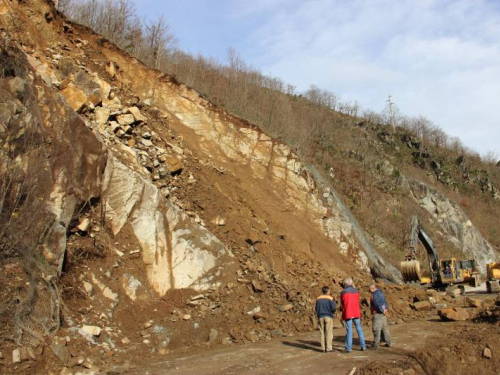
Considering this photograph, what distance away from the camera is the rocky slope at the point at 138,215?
8430mm

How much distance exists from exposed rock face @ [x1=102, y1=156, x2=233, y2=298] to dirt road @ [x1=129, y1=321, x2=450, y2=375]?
2061 mm

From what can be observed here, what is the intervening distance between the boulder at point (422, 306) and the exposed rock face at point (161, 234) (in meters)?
5.93

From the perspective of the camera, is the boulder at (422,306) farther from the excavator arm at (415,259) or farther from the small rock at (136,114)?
the small rock at (136,114)

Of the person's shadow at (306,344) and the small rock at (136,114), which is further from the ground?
the small rock at (136,114)

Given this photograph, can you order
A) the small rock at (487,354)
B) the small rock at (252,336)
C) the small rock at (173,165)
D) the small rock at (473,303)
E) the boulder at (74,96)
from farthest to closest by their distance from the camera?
1. the small rock at (173,165)
2. the small rock at (473,303)
3. the boulder at (74,96)
4. the small rock at (252,336)
5. the small rock at (487,354)

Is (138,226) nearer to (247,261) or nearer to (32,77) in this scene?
(247,261)

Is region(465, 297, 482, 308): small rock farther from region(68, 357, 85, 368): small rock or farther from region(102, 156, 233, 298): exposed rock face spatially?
region(68, 357, 85, 368): small rock

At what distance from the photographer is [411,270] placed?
16641mm

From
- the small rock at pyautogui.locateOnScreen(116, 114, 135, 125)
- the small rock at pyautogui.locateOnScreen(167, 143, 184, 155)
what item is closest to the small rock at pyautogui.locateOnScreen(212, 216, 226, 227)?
the small rock at pyautogui.locateOnScreen(167, 143, 184, 155)

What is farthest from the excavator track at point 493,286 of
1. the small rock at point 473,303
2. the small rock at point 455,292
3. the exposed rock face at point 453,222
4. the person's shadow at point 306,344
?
the exposed rock face at point 453,222

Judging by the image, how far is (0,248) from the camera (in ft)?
25.2

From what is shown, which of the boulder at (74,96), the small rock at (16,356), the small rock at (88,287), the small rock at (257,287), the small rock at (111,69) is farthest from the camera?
the small rock at (111,69)

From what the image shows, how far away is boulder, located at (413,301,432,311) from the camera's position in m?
12.9

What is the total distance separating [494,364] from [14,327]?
8506mm
